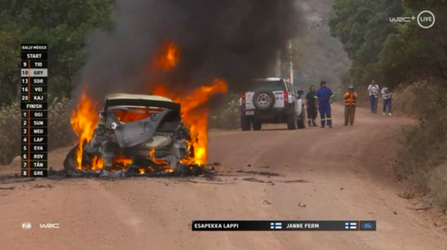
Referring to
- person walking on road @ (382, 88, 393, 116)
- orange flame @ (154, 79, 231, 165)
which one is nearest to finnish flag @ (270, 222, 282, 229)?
orange flame @ (154, 79, 231, 165)

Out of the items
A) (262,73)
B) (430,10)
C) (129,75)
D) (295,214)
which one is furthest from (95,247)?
(262,73)

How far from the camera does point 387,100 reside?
16750mm

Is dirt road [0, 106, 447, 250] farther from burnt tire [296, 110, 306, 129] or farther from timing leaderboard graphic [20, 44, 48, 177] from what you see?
burnt tire [296, 110, 306, 129]

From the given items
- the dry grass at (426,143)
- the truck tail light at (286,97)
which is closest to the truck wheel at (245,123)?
the truck tail light at (286,97)

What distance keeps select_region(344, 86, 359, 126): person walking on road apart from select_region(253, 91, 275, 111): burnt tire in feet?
6.49

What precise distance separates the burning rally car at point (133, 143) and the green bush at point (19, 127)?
1.15 feet

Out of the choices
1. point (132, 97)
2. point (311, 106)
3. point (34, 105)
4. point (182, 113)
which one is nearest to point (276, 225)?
point (34, 105)

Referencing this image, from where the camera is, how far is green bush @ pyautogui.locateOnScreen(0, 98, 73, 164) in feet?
34.0

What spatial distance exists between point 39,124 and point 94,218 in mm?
1378

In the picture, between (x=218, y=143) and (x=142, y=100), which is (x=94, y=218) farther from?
(x=218, y=143)

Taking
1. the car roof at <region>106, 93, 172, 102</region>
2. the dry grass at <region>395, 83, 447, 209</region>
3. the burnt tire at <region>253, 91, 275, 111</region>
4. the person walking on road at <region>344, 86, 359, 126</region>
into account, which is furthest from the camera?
the person walking on road at <region>344, 86, 359, 126</region>

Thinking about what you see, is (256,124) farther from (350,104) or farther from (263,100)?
(350,104)

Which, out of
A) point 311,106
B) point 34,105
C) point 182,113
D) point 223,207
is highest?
point 34,105

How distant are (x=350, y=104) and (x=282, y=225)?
12.8 meters
